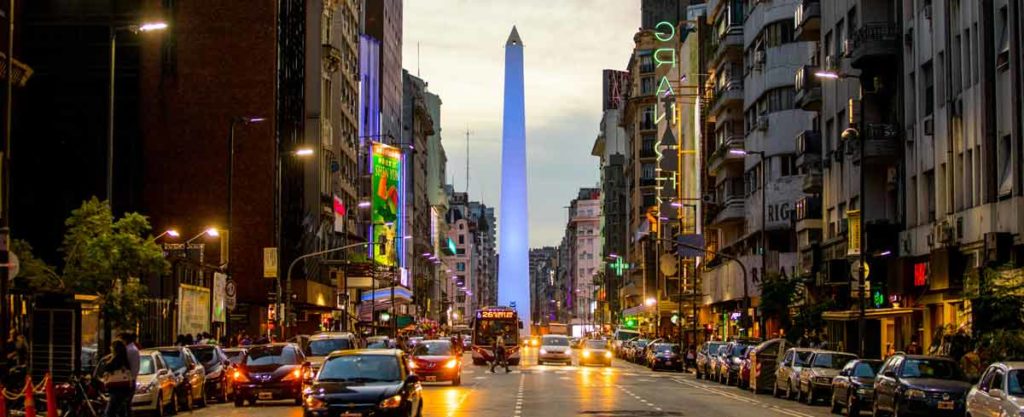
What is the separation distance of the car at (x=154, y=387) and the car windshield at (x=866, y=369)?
1613cm

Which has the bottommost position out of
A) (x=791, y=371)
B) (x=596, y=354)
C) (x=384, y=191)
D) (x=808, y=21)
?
(x=596, y=354)

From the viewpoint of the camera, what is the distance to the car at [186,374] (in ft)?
114

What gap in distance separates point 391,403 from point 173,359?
42.8 ft

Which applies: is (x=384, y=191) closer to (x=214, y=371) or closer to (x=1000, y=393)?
(x=214, y=371)

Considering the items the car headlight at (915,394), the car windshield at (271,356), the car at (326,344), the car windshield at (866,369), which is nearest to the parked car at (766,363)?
the car windshield at (866,369)

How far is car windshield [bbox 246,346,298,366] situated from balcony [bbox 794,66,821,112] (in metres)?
37.2

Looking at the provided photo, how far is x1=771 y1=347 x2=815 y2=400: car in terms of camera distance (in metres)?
44.2

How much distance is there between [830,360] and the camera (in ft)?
140

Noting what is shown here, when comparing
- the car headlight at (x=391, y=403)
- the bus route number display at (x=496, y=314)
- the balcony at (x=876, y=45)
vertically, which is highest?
the balcony at (x=876, y=45)

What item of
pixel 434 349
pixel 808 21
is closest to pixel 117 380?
pixel 434 349

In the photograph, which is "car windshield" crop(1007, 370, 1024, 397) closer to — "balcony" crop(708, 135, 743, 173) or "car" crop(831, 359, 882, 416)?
"car" crop(831, 359, 882, 416)

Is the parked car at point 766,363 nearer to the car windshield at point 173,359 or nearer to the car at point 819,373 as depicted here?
the car at point 819,373

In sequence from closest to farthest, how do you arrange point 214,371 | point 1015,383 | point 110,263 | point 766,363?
point 1015,383, point 214,371, point 110,263, point 766,363

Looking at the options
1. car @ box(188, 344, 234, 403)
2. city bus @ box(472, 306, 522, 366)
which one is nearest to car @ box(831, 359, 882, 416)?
car @ box(188, 344, 234, 403)
